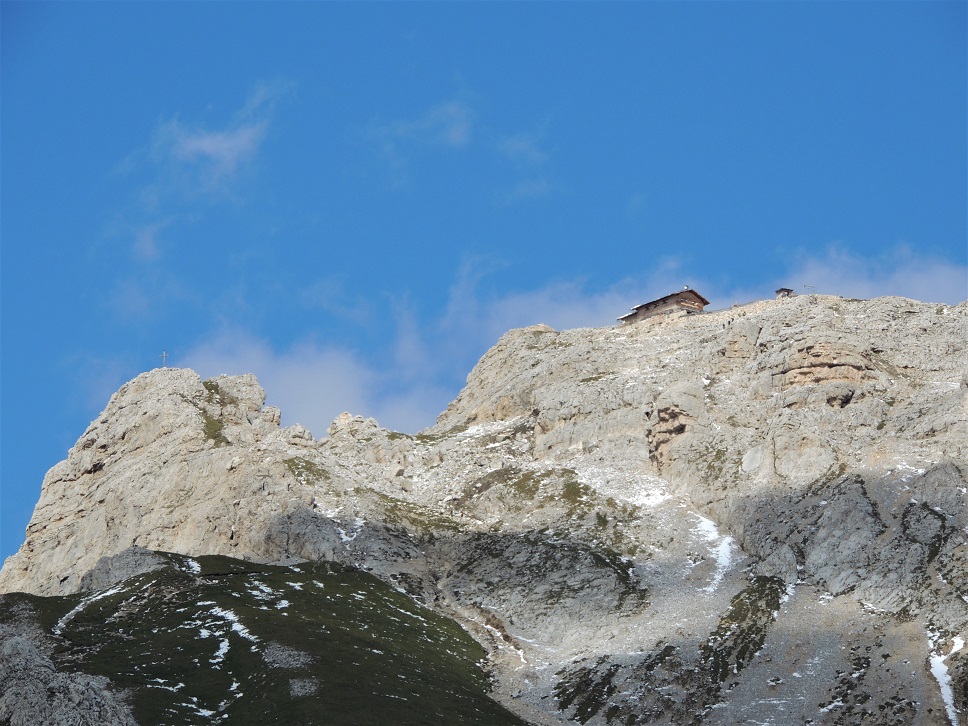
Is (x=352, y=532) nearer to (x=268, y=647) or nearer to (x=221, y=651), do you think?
(x=268, y=647)

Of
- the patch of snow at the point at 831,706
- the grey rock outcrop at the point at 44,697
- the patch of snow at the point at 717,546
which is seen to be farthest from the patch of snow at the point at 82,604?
the patch of snow at the point at 831,706

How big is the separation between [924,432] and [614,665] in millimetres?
53843

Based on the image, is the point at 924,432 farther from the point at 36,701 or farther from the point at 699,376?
the point at 36,701

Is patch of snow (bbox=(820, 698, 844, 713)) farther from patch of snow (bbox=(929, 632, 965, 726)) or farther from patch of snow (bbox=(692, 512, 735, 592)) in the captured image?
patch of snow (bbox=(692, 512, 735, 592))

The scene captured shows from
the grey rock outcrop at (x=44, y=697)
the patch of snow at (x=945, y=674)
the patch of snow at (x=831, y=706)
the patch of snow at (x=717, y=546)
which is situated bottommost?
the grey rock outcrop at (x=44, y=697)

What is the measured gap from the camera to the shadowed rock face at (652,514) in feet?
359

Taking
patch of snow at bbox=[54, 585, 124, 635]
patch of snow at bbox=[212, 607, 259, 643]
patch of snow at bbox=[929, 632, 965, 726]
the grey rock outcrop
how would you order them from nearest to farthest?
the grey rock outcrop < patch of snow at bbox=[929, 632, 965, 726] < patch of snow at bbox=[212, 607, 259, 643] < patch of snow at bbox=[54, 585, 124, 635]

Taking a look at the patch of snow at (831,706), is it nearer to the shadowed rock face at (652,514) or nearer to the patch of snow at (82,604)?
the shadowed rock face at (652,514)

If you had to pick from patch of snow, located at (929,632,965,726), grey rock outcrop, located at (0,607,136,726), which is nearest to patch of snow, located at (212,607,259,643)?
grey rock outcrop, located at (0,607,136,726)

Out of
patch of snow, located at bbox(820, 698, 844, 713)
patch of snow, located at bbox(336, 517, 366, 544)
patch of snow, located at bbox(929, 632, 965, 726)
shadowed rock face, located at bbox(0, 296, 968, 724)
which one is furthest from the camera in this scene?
patch of snow, located at bbox(336, 517, 366, 544)

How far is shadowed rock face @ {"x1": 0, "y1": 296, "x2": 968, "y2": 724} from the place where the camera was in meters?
110

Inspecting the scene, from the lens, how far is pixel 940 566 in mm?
115688

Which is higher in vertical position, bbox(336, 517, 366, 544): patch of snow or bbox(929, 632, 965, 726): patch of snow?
bbox(336, 517, 366, 544): patch of snow

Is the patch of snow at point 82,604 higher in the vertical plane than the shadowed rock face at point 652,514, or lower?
lower
